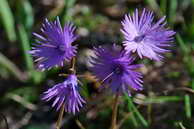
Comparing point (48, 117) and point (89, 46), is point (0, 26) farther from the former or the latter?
point (48, 117)

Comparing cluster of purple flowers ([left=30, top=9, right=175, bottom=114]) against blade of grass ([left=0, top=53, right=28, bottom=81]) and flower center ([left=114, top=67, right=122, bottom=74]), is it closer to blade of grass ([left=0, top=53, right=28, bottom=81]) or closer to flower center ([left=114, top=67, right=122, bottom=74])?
flower center ([left=114, top=67, right=122, bottom=74])

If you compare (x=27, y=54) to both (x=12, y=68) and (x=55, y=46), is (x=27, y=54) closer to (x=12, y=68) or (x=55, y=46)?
(x=12, y=68)

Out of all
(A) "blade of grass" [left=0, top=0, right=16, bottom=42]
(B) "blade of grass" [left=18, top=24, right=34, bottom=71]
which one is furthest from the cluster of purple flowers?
(A) "blade of grass" [left=0, top=0, right=16, bottom=42]

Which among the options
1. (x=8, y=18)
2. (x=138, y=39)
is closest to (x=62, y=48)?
(x=138, y=39)

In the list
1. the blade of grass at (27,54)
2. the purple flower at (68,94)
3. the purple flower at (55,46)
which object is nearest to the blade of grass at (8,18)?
the blade of grass at (27,54)

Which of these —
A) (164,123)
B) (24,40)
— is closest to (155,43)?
(164,123)

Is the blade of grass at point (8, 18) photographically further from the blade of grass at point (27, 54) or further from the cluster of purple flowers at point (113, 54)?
the cluster of purple flowers at point (113, 54)
